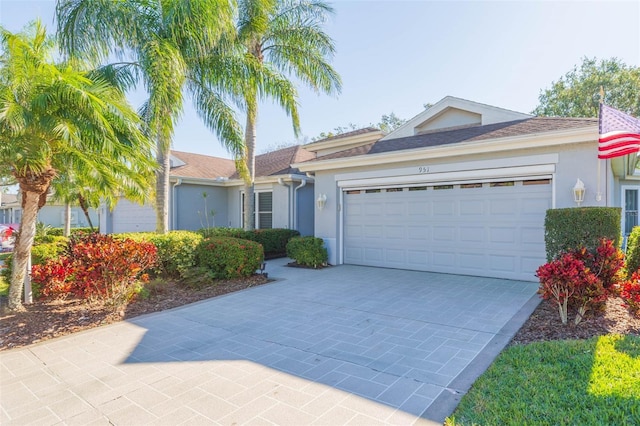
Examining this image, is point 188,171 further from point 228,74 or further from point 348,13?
point 348,13

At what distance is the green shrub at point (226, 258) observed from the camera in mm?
8719

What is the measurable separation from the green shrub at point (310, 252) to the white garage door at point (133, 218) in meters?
8.98

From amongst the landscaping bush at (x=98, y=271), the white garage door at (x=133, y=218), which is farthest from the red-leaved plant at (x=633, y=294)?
the white garage door at (x=133, y=218)

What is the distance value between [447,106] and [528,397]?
1029cm

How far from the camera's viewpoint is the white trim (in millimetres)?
7848

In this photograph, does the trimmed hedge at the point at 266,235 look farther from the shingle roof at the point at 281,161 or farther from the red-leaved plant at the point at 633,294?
the red-leaved plant at the point at 633,294

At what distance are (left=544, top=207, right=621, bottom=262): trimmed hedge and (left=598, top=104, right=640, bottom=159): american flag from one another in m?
1.02

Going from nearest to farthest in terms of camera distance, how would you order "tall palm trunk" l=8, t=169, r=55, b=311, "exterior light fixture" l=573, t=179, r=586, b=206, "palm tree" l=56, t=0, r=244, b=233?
"tall palm trunk" l=8, t=169, r=55, b=311 < "exterior light fixture" l=573, t=179, r=586, b=206 < "palm tree" l=56, t=0, r=244, b=233

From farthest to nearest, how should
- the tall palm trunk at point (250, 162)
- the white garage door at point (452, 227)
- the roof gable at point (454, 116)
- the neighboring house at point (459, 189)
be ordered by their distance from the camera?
the tall palm trunk at point (250, 162) < the roof gable at point (454, 116) < the white garage door at point (452, 227) < the neighboring house at point (459, 189)

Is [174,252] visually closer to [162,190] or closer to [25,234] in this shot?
[162,190]

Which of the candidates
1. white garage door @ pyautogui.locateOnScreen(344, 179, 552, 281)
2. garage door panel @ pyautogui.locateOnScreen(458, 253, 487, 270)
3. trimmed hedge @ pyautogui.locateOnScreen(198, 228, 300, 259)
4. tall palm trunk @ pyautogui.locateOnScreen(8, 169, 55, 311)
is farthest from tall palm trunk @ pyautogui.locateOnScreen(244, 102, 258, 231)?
garage door panel @ pyautogui.locateOnScreen(458, 253, 487, 270)

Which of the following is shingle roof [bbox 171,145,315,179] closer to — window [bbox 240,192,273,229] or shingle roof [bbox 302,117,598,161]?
window [bbox 240,192,273,229]

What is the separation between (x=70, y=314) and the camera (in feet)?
20.1

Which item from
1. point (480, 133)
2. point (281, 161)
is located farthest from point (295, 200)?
point (480, 133)
